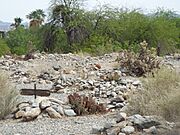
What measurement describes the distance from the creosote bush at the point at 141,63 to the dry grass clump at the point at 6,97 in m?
7.78

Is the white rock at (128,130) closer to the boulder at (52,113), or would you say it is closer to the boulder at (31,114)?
the boulder at (52,113)

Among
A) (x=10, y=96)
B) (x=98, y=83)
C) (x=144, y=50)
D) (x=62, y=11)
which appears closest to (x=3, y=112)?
(x=10, y=96)

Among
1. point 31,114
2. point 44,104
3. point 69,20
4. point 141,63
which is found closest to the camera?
point 31,114

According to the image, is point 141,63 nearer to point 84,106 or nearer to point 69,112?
Answer: point 84,106

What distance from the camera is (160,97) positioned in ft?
30.0

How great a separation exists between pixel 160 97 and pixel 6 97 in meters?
3.60

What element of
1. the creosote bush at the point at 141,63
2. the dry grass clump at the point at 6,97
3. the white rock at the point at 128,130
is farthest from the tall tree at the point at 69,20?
the white rock at the point at 128,130

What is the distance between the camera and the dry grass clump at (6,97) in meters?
10.6

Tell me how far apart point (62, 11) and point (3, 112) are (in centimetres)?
2542

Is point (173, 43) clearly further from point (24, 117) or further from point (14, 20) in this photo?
point (14, 20)

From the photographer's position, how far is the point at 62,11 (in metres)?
35.5

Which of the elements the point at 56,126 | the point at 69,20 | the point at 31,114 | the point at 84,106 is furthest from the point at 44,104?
the point at 69,20

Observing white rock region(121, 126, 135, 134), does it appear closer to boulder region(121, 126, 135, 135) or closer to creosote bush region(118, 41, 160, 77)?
boulder region(121, 126, 135, 135)

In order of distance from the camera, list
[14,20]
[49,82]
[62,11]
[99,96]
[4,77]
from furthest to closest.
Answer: [14,20] → [62,11] → [49,82] → [99,96] → [4,77]
